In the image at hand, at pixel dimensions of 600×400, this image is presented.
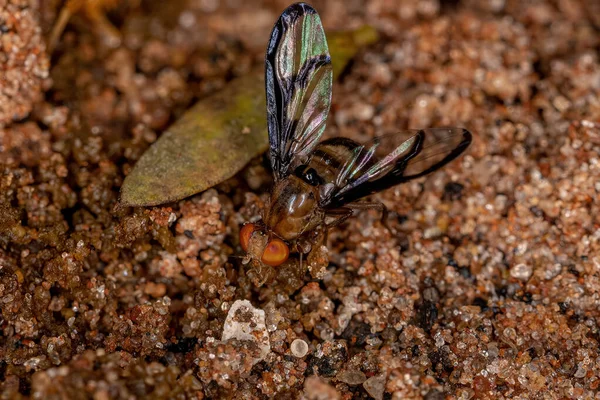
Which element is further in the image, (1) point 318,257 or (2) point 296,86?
(2) point 296,86

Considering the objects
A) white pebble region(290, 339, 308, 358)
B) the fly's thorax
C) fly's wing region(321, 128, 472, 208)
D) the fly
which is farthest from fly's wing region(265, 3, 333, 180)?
Answer: white pebble region(290, 339, 308, 358)

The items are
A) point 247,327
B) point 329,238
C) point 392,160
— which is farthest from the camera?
point 329,238

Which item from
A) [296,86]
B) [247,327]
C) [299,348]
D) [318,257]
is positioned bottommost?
[299,348]

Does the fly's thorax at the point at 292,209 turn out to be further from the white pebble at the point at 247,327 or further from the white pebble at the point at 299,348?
the white pebble at the point at 299,348

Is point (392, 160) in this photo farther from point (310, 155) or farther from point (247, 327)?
point (247, 327)

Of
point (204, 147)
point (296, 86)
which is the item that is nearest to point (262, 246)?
point (204, 147)

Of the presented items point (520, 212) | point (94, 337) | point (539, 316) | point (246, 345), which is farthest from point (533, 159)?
point (94, 337)

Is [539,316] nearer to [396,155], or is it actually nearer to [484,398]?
[484,398]
